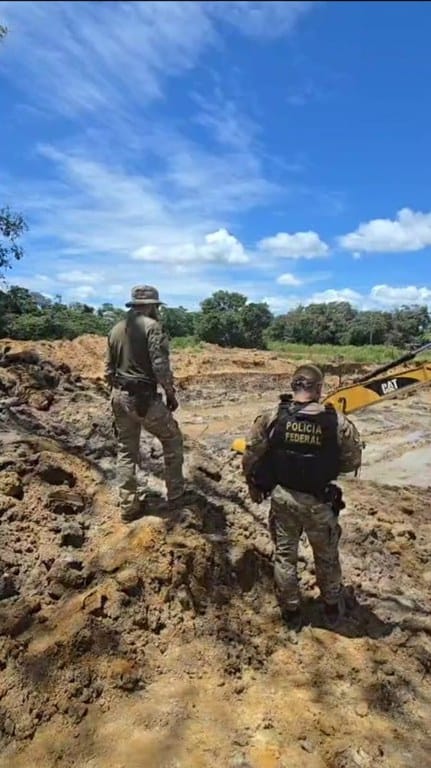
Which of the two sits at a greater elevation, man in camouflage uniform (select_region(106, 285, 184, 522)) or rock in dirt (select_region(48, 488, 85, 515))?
man in camouflage uniform (select_region(106, 285, 184, 522))

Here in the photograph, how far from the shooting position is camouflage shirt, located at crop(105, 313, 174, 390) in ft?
14.1

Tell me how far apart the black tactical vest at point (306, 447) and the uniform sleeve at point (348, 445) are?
0.03 meters

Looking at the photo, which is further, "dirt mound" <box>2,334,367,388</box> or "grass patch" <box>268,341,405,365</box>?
"grass patch" <box>268,341,405,365</box>

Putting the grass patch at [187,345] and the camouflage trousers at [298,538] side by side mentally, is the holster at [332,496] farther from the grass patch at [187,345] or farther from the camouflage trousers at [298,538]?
the grass patch at [187,345]

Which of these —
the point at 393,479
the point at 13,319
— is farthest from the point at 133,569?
the point at 13,319

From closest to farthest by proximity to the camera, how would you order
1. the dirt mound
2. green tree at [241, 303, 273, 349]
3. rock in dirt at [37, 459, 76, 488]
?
rock in dirt at [37, 459, 76, 488] → the dirt mound → green tree at [241, 303, 273, 349]

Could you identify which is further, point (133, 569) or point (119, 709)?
point (133, 569)

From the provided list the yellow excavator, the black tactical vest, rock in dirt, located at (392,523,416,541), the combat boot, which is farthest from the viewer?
the yellow excavator

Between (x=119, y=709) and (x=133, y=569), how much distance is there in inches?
34.2

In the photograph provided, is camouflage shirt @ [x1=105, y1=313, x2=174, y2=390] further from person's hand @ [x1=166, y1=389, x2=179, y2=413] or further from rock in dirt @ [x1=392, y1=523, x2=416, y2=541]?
rock in dirt @ [x1=392, y1=523, x2=416, y2=541]

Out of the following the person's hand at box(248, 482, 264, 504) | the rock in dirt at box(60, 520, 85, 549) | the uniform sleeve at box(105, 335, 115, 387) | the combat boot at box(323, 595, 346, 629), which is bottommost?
the combat boot at box(323, 595, 346, 629)

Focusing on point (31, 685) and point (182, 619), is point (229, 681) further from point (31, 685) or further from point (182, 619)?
point (31, 685)

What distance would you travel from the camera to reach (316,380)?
3.81m

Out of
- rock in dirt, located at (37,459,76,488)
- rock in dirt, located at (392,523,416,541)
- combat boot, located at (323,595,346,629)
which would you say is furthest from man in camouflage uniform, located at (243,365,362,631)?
rock in dirt, located at (392,523,416,541)
